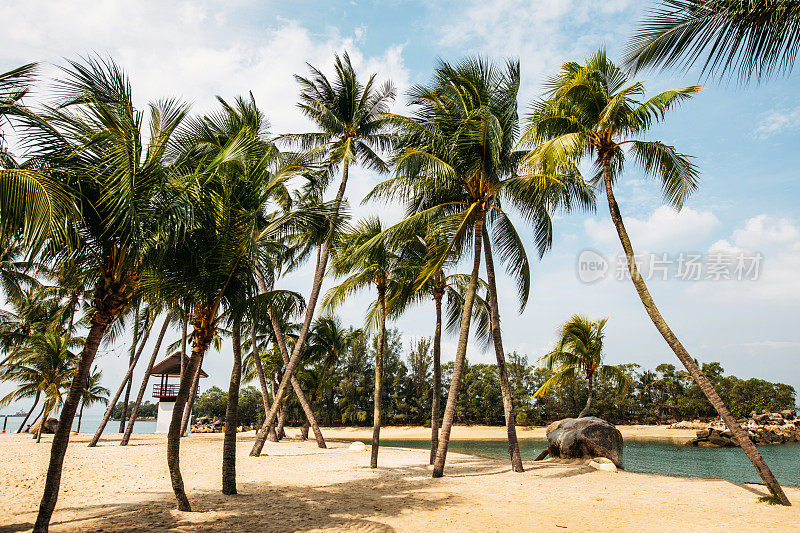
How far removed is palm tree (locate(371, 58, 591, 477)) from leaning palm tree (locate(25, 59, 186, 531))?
244 inches

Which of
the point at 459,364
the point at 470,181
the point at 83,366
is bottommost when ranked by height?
the point at 83,366

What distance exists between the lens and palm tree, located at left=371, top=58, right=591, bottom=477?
1123 cm

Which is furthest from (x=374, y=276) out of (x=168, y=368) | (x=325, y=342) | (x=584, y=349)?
(x=168, y=368)

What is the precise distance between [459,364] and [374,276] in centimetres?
379

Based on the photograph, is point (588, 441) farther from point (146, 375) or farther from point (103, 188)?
point (146, 375)

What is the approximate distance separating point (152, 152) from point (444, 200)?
27.7 feet

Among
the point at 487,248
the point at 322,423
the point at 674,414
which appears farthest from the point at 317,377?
the point at 674,414

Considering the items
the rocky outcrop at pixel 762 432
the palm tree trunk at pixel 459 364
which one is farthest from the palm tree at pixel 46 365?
the rocky outcrop at pixel 762 432

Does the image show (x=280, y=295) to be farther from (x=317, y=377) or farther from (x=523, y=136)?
(x=317, y=377)

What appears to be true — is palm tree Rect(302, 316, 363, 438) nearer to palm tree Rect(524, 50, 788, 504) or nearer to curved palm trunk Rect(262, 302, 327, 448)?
curved palm trunk Rect(262, 302, 327, 448)

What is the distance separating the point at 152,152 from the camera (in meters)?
6.60

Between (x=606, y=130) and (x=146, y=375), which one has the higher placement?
(x=606, y=130)

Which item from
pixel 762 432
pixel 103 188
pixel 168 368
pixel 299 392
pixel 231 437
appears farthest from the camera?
pixel 762 432

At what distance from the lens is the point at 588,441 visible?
572 inches
